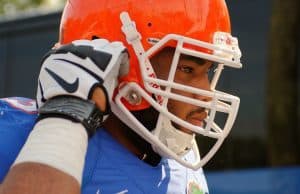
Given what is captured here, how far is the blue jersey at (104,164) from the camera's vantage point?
204 centimetres

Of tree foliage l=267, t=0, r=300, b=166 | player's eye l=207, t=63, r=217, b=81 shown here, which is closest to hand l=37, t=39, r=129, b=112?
player's eye l=207, t=63, r=217, b=81

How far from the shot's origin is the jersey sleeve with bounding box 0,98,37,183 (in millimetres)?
1991

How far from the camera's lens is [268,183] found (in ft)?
18.5

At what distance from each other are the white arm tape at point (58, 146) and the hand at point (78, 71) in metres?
0.09

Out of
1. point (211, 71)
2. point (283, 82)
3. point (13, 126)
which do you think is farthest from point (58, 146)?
point (283, 82)

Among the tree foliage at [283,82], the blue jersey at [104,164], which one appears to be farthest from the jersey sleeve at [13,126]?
the tree foliage at [283,82]

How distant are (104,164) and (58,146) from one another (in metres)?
0.41

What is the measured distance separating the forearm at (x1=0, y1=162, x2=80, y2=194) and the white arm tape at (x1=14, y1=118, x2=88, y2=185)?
0.5 inches

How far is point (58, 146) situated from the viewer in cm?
172

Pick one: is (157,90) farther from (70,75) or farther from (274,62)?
(274,62)

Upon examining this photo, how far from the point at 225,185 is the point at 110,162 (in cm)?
404

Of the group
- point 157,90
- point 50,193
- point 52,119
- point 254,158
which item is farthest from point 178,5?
point 254,158

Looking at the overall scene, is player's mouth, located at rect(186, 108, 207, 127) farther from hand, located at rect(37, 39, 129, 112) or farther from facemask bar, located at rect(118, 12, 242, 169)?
hand, located at rect(37, 39, 129, 112)

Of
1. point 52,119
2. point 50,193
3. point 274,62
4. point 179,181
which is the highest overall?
point 52,119
